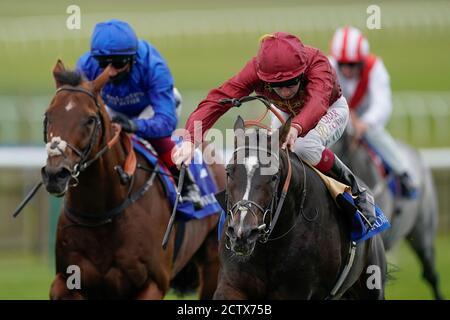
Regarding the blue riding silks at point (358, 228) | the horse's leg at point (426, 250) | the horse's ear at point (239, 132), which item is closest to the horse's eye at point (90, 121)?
the horse's ear at point (239, 132)

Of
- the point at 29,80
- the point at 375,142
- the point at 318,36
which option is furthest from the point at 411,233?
the point at 318,36

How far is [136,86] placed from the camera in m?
7.60

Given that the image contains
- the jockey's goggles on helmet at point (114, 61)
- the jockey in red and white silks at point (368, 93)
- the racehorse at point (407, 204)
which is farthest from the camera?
the jockey in red and white silks at point (368, 93)

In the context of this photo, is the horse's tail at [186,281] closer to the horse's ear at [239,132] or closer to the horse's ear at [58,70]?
the horse's ear at [58,70]

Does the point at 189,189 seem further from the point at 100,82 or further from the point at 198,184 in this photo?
the point at 100,82

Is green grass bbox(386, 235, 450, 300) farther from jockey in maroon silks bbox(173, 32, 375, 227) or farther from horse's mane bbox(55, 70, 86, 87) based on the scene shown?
horse's mane bbox(55, 70, 86, 87)

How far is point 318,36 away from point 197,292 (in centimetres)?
1860

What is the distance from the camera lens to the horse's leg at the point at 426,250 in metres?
10.4

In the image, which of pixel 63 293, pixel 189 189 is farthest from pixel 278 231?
pixel 189 189

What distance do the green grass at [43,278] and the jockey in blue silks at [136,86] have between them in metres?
2.43

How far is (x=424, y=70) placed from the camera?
26.9 meters

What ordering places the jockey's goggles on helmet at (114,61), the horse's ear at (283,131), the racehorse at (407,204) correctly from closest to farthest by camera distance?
the horse's ear at (283,131) → the jockey's goggles on helmet at (114,61) → the racehorse at (407,204)

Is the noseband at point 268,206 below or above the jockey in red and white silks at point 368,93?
above
